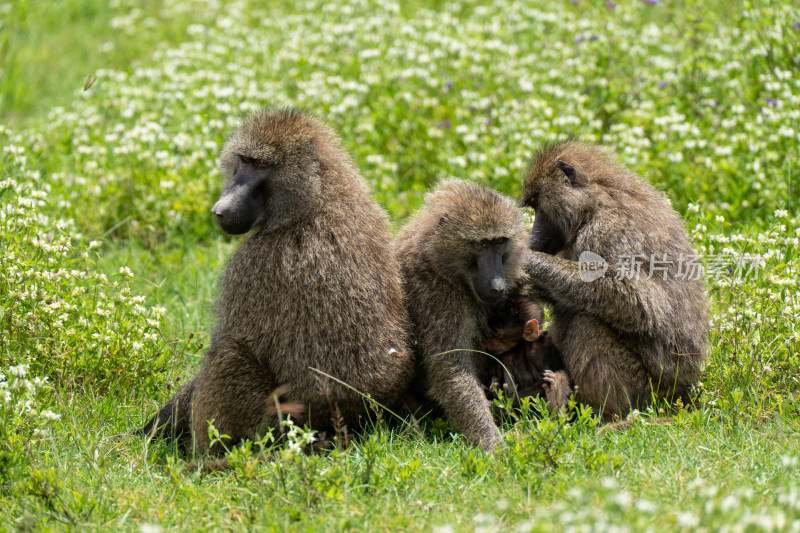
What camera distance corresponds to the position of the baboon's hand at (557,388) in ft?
14.2

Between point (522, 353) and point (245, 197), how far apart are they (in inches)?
62.6

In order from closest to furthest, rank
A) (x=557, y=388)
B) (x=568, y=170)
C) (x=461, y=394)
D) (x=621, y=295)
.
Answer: (x=461, y=394)
(x=621, y=295)
(x=557, y=388)
(x=568, y=170)

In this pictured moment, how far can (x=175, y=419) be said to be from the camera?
4305 millimetres

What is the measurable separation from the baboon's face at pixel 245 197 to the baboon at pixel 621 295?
4.35ft

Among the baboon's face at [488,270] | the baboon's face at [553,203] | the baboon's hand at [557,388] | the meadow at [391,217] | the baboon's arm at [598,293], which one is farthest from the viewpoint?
the baboon's face at [553,203]

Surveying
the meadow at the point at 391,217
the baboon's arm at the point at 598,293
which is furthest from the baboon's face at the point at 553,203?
the meadow at the point at 391,217

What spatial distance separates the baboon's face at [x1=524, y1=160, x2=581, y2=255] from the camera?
4.50 m

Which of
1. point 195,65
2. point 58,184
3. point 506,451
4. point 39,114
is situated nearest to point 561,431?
point 506,451

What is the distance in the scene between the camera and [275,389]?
161 inches

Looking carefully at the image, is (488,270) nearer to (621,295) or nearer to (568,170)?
Answer: (621,295)

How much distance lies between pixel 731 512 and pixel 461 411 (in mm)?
1597

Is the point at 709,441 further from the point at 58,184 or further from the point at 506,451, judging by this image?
the point at 58,184

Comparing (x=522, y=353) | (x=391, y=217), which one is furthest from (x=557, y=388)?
(x=391, y=217)

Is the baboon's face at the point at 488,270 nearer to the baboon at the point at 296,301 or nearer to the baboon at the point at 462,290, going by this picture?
the baboon at the point at 462,290
